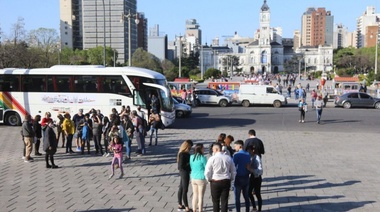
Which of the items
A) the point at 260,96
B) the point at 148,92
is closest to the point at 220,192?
the point at 148,92

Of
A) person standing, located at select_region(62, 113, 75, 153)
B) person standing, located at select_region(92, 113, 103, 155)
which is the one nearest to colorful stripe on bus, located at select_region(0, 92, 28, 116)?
person standing, located at select_region(62, 113, 75, 153)

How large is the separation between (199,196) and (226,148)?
134 cm

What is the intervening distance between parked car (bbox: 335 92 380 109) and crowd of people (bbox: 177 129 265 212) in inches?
Result: 1045

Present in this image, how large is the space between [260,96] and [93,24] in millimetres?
125564

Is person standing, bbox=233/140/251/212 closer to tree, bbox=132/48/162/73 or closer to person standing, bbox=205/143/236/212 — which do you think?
person standing, bbox=205/143/236/212

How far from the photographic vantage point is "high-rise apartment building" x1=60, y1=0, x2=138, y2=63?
476 ft

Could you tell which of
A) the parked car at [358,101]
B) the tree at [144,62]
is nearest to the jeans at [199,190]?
the parked car at [358,101]

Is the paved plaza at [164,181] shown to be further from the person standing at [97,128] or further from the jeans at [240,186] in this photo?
the jeans at [240,186]

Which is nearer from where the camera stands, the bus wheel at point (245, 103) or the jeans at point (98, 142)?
the jeans at point (98, 142)

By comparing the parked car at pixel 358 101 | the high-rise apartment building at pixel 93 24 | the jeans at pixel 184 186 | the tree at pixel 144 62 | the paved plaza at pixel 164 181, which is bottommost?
the paved plaza at pixel 164 181

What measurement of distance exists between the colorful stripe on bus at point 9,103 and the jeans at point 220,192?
692 inches

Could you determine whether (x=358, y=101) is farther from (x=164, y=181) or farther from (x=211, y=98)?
(x=164, y=181)

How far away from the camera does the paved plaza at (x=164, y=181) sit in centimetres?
950

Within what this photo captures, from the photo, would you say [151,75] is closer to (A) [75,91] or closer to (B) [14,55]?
(A) [75,91]
